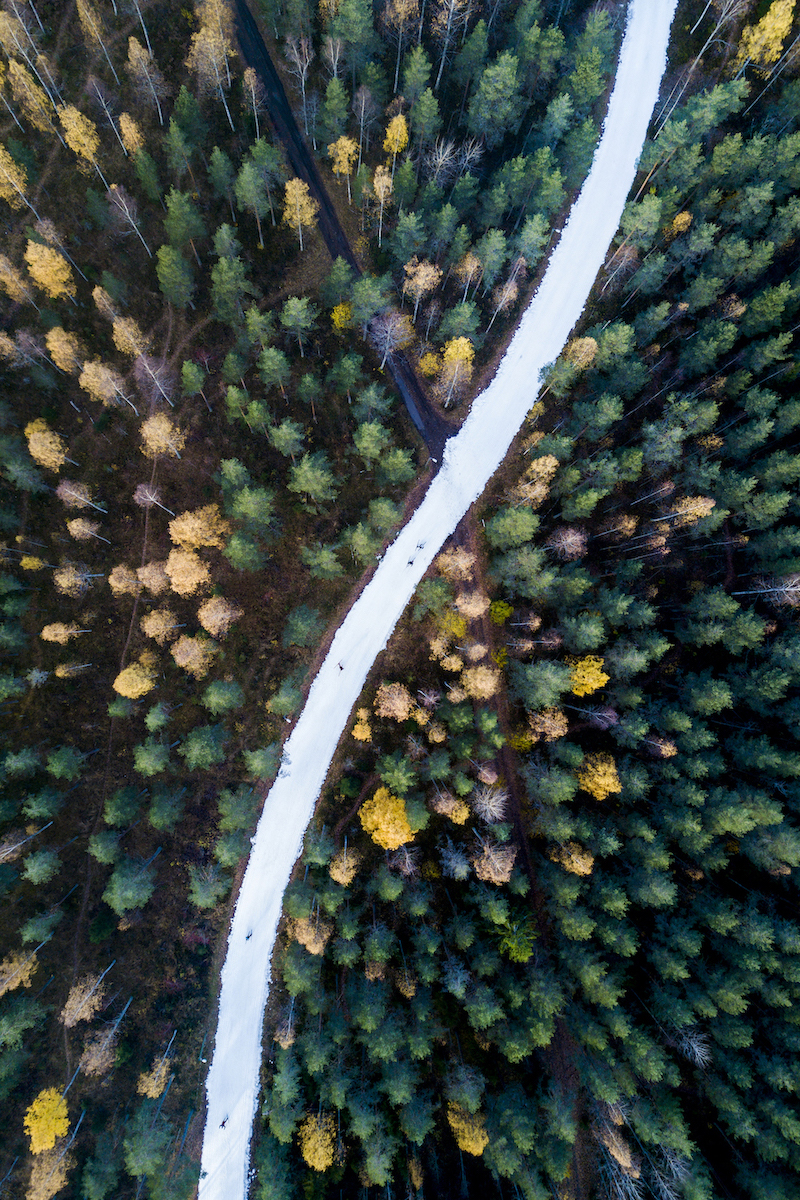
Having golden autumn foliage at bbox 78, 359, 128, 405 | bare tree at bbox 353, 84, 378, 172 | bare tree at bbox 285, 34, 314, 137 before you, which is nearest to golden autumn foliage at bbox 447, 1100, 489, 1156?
golden autumn foliage at bbox 78, 359, 128, 405

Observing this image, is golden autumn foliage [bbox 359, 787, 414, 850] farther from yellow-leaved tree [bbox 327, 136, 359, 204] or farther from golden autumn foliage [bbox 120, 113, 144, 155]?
golden autumn foliage [bbox 120, 113, 144, 155]

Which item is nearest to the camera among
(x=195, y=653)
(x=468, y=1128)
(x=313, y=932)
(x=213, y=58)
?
(x=468, y=1128)

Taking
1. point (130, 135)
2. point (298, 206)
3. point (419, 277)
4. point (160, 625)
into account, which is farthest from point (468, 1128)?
point (130, 135)

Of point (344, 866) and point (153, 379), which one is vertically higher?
point (153, 379)

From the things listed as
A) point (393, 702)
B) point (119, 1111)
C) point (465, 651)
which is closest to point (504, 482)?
point (465, 651)

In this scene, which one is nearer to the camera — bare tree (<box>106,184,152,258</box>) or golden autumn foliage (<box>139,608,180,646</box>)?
golden autumn foliage (<box>139,608,180,646</box>)

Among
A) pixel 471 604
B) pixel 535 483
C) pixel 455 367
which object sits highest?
pixel 455 367

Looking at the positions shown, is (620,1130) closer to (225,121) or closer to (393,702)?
A: (393,702)

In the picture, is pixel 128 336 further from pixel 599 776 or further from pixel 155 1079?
pixel 155 1079
